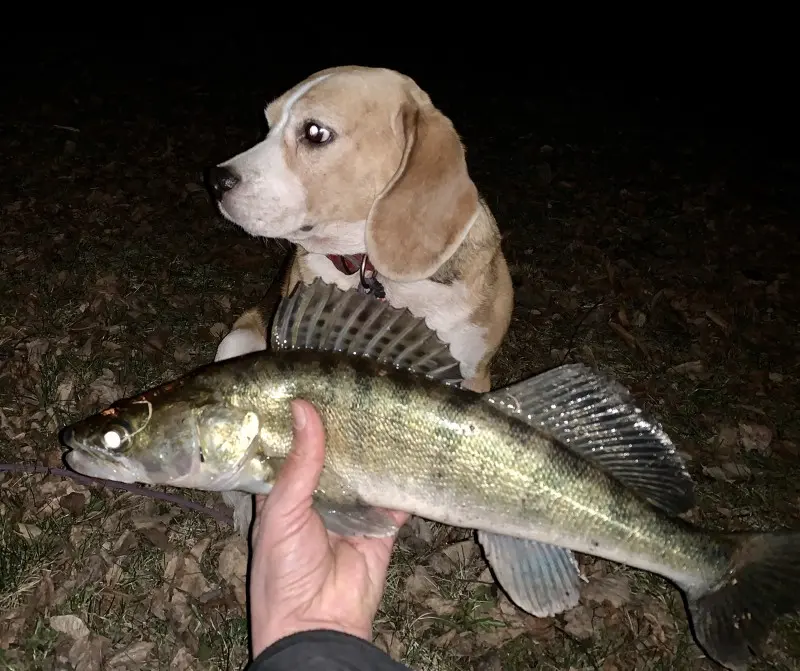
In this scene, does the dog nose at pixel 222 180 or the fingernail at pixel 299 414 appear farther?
the dog nose at pixel 222 180

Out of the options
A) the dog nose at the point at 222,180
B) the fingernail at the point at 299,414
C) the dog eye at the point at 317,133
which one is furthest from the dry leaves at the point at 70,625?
the dog eye at the point at 317,133

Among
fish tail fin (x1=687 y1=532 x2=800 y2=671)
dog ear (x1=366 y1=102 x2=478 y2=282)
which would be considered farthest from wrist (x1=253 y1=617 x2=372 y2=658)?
dog ear (x1=366 y1=102 x2=478 y2=282)

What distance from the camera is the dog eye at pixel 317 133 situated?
3.20m

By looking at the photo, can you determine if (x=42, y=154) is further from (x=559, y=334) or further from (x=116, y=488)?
(x=559, y=334)

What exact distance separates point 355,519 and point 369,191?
171 centimetres

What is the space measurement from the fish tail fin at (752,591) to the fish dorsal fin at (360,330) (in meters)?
1.36

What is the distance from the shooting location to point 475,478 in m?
2.33

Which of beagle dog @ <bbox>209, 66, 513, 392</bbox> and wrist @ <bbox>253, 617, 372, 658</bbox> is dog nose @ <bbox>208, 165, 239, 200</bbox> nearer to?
beagle dog @ <bbox>209, 66, 513, 392</bbox>

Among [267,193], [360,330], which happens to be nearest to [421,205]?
[267,193]

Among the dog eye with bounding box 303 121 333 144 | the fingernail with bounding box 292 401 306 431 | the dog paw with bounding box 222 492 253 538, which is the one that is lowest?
the dog paw with bounding box 222 492 253 538

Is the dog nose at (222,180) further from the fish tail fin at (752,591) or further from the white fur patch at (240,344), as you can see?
the fish tail fin at (752,591)

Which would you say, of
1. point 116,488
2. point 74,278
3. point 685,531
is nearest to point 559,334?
point 685,531

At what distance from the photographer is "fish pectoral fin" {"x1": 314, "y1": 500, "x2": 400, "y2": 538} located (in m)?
2.42

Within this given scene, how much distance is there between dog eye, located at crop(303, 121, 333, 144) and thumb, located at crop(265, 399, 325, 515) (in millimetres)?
1527
